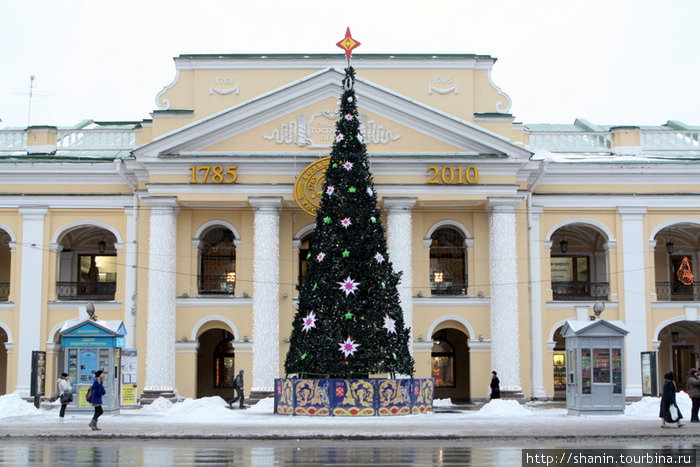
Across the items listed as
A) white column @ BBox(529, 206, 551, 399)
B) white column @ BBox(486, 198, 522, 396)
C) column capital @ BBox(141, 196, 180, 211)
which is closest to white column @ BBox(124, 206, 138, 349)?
column capital @ BBox(141, 196, 180, 211)

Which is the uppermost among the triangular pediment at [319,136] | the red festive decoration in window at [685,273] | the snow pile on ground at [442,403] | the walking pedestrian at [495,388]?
the triangular pediment at [319,136]

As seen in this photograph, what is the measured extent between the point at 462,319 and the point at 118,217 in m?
14.7

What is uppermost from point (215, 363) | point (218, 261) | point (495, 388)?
point (218, 261)

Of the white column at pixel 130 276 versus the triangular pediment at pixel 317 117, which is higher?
the triangular pediment at pixel 317 117

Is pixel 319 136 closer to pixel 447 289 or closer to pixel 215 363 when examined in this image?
pixel 447 289

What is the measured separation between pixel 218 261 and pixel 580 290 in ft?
51.9

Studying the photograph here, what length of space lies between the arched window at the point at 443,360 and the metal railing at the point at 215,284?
9.51 metres

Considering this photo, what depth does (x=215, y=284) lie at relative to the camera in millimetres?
40906

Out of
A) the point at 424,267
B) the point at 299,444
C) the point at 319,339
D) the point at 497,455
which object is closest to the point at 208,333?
the point at 424,267

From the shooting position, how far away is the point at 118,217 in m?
40.5

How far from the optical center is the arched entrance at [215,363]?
43.2 m

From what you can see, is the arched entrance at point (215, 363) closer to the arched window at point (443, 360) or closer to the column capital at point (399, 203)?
the arched window at point (443, 360)

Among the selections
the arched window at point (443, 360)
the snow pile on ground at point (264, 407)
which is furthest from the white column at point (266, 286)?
the arched window at point (443, 360)

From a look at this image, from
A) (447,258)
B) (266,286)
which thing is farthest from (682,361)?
(266,286)
